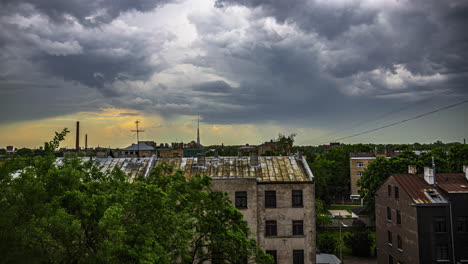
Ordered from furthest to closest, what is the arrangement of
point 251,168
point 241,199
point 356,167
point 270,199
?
point 356,167 → point 251,168 → point 270,199 → point 241,199

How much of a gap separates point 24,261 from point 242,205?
23.2 meters

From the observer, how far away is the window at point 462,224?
3584 cm

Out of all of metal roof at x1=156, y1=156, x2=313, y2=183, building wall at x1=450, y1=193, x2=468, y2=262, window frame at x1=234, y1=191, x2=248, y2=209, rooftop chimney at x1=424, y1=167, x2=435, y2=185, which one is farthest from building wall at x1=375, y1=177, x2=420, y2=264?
window frame at x1=234, y1=191, x2=248, y2=209

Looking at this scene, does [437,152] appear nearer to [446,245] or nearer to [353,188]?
[446,245]

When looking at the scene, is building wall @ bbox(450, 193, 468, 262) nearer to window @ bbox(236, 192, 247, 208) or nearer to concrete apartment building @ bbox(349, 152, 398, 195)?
window @ bbox(236, 192, 247, 208)

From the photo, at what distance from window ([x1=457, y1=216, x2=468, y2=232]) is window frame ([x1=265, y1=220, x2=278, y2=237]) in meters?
19.3

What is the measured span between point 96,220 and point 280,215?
68.8 ft

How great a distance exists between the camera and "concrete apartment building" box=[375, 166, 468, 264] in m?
35.5

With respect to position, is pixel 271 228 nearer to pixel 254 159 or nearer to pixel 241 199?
pixel 241 199

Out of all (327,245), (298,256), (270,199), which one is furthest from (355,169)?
(270,199)

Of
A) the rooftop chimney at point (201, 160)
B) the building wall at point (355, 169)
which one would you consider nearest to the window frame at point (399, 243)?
the rooftop chimney at point (201, 160)

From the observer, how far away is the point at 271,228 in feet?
109

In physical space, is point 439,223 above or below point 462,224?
above

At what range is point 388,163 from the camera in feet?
179
